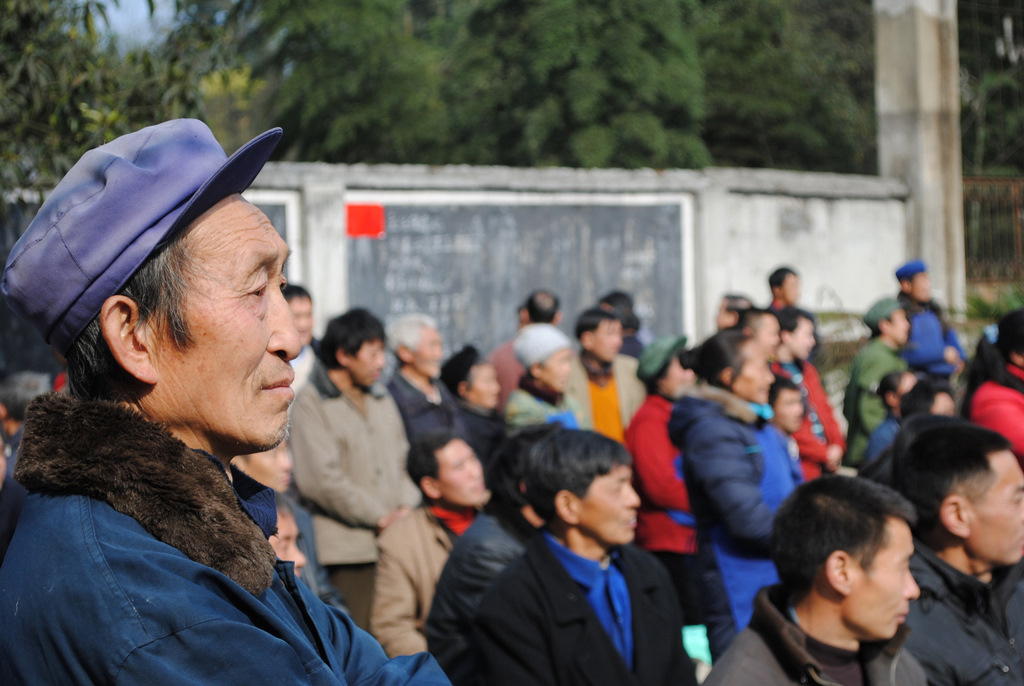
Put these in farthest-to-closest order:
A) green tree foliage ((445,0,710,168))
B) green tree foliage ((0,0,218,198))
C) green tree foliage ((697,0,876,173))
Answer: green tree foliage ((697,0,876,173)) < green tree foliage ((445,0,710,168)) < green tree foliage ((0,0,218,198))

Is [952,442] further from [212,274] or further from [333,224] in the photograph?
[333,224]

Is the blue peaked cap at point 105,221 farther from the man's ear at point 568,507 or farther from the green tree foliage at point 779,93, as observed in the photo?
the green tree foliage at point 779,93

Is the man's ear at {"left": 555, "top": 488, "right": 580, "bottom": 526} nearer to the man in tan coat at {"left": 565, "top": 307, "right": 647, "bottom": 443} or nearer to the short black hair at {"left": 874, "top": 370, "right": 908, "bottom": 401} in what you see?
the man in tan coat at {"left": 565, "top": 307, "right": 647, "bottom": 443}

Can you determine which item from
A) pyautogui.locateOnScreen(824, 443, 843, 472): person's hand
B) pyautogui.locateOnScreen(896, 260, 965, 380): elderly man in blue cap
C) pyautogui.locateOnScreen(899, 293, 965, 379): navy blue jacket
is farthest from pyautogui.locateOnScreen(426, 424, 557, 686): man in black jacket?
pyautogui.locateOnScreen(899, 293, 965, 379): navy blue jacket

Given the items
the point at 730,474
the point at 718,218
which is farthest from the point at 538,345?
the point at 718,218

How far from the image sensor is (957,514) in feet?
10.9

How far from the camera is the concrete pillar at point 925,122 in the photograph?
455 inches

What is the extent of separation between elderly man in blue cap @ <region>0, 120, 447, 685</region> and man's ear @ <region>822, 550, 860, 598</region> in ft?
5.68

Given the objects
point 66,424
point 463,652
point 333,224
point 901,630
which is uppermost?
point 333,224

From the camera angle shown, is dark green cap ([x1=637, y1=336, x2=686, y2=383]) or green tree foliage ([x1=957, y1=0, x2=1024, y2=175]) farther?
green tree foliage ([x1=957, y1=0, x2=1024, y2=175])

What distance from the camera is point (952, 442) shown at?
3.42m

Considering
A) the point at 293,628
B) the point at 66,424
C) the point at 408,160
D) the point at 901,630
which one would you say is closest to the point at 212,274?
the point at 66,424

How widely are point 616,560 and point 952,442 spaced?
45.7 inches

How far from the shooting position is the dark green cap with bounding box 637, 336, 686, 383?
19.2 feet
